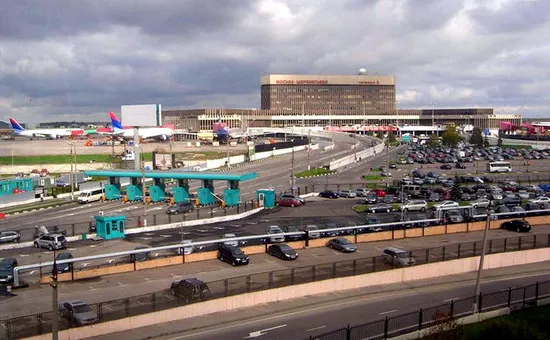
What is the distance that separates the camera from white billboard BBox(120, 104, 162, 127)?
81.6 m

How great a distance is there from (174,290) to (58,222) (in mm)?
24093

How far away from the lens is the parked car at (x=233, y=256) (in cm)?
2577

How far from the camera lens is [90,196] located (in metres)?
52.2

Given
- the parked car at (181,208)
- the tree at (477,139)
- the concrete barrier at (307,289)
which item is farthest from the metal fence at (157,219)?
the tree at (477,139)

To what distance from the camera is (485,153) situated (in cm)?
9388

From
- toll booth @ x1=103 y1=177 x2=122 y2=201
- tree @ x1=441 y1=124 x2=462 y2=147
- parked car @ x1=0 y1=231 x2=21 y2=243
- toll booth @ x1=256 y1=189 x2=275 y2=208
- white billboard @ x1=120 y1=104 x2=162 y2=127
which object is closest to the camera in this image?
parked car @ x1=0 y1=231 x2=21 y2=243

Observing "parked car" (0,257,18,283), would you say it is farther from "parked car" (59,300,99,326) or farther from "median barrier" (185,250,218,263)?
"median barrier" (185,250,218,263)

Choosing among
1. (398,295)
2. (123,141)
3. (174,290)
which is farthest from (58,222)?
(123,141)

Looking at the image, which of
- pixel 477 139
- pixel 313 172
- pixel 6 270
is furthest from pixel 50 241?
pixel 477 139

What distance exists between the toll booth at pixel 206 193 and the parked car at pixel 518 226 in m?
23.6

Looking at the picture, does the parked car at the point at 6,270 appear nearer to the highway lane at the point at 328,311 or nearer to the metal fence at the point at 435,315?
the highway lane at the point at 328,311

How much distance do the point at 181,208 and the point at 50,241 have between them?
526 inches

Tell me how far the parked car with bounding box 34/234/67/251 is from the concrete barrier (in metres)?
14.5

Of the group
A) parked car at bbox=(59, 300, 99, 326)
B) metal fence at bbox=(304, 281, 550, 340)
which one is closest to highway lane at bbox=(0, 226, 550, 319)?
parked car at bbox=(59, 300, 99, 326)
